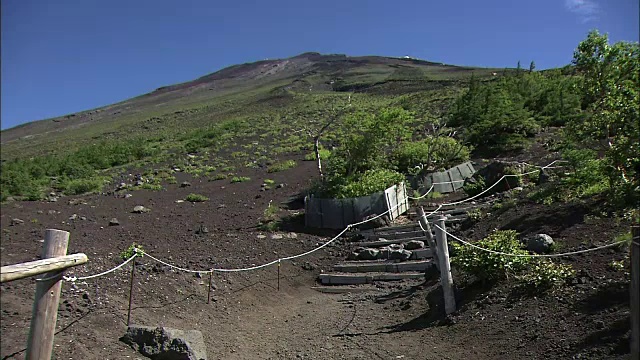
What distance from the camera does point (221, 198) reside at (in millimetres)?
16453

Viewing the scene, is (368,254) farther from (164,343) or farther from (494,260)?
(164,343)

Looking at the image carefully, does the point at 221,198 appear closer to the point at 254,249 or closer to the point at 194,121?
the point at 254,249

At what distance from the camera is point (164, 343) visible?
5.38 metres

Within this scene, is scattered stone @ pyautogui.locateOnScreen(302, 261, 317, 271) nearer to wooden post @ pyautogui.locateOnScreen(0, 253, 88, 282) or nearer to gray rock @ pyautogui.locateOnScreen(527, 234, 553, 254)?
gray rock @ pyautogui.locateOnScreen(527, 234, 553, 254)

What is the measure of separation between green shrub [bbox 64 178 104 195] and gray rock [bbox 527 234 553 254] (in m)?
15.8

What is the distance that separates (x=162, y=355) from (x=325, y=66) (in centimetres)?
8722

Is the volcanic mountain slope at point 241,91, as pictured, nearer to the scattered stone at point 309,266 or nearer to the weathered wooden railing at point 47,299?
the scattered stone at point 309,266

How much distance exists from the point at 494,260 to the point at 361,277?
11.0 feet

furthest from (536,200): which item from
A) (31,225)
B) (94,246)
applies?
(31,225)

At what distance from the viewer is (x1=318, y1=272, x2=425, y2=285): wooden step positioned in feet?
30.1

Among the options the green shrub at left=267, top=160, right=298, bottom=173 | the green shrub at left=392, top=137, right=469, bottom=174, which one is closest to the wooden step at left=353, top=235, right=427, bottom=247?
the green shrub at left=392, top=137, right=469, bottom=174

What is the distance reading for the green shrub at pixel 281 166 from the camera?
20.8m

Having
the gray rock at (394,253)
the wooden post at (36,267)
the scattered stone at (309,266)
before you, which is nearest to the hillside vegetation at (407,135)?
the gray rock at (394,253)

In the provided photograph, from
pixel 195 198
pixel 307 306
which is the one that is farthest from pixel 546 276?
pixel 195 198
